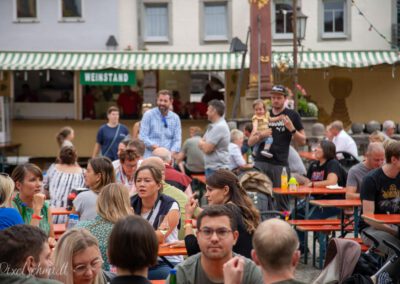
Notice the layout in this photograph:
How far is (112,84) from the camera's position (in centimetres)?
2784

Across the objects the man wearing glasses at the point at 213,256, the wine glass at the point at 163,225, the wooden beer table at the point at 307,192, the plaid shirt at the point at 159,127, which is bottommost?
the wooden beer table at the point at 307,192

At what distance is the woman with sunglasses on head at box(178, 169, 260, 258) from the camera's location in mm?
7258

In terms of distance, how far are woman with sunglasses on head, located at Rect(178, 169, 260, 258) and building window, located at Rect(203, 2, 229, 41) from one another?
903 inches

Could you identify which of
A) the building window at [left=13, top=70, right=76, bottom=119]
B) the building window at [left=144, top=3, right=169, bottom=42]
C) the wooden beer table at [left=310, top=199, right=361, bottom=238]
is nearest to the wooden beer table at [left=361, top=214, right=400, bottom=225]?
the wooden beer table at [left=310, top=199, right=361, bottom=238]

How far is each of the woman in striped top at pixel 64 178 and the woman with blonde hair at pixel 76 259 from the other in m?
5.83

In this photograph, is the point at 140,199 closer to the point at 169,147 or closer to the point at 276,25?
the point at 169,147

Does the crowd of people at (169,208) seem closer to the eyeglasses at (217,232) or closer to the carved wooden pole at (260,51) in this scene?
the eyeglasses at (217,232)

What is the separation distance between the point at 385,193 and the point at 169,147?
15.8ft

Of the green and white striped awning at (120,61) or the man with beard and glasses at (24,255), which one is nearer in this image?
the man with beard and glasses at (24,255)

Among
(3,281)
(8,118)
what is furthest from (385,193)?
(8,118)

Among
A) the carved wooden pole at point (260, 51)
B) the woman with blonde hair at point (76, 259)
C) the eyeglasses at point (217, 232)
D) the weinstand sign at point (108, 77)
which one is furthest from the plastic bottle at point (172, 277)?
the weinstand sign at point (108, 77)

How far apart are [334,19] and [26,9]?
969 centimetres

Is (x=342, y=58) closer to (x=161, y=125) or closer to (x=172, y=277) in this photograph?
(x=161, y=125)

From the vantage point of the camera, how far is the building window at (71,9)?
30891mm
